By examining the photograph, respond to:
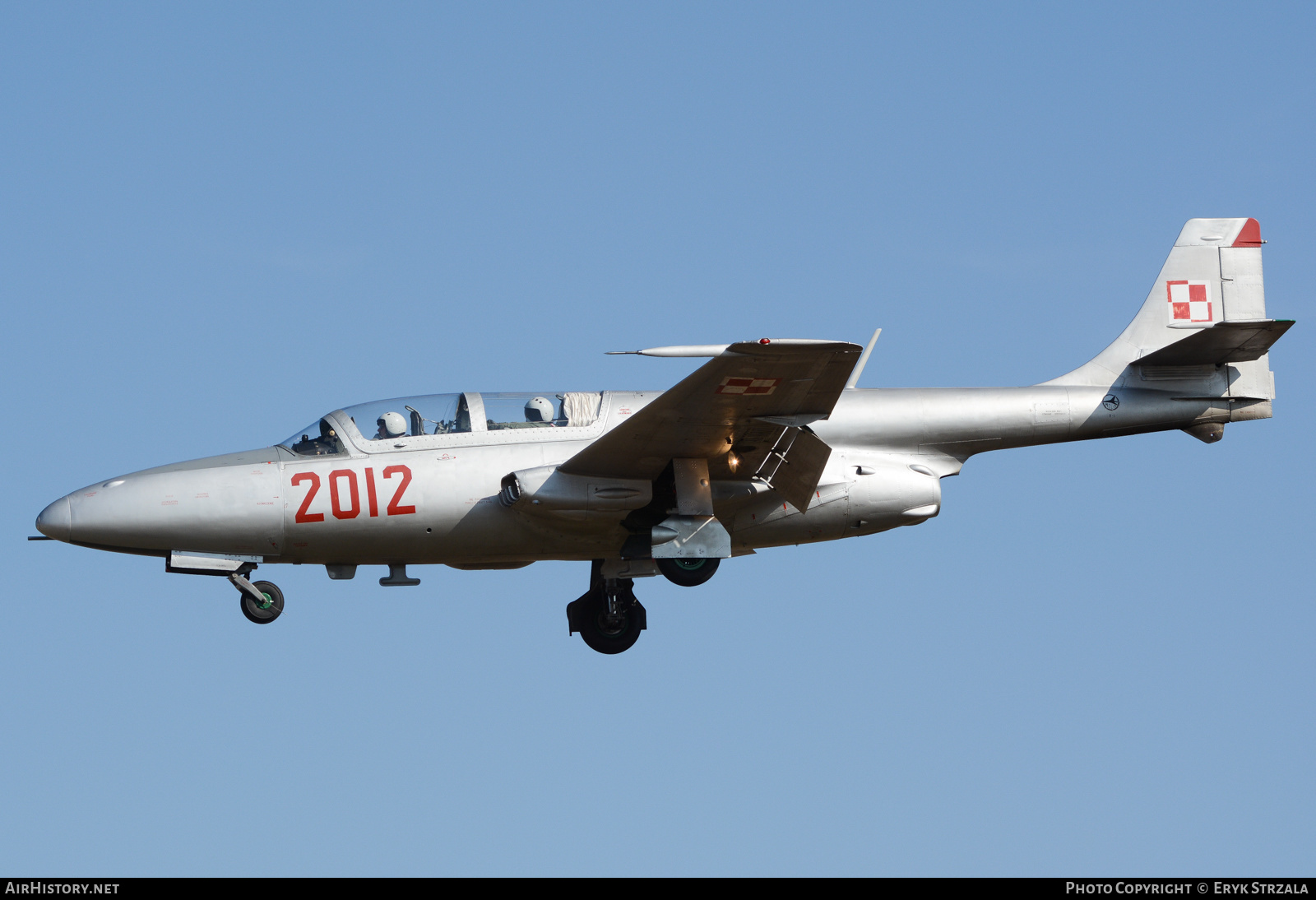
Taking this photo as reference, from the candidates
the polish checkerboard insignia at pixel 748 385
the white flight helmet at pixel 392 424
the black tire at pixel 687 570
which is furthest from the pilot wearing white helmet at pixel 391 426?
the polish checkerboard insignia at pixel 748 385

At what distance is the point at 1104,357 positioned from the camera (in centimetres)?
2375

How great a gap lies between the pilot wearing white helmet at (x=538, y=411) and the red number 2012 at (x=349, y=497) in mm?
1863

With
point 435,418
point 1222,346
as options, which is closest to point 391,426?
point 435,418

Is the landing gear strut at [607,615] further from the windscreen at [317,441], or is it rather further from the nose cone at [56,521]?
the nose cone at [56,521]

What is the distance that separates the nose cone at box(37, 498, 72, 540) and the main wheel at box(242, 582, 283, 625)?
2.39 metres

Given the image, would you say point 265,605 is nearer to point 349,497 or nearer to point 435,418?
point 349,497

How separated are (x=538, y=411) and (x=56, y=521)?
635cm

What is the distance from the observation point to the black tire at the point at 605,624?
23.8m

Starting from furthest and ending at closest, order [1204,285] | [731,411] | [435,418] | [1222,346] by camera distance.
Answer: [1204,285]
[1222,346]
[435,418]
[731,411]

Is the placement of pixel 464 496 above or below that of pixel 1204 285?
below

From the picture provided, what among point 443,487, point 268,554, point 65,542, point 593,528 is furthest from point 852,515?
point 65,542

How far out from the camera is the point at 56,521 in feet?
66.4

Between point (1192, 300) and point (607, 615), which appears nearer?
point (607, 615)

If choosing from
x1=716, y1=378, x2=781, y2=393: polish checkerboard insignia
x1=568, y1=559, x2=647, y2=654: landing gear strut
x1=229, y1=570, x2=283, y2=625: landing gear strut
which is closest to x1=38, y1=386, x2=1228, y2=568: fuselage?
x1=229, y1=570, x2=283, y2=625: landing gear strut
